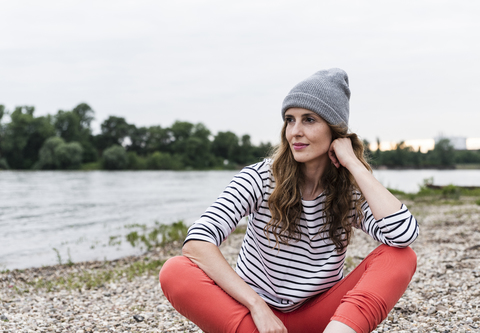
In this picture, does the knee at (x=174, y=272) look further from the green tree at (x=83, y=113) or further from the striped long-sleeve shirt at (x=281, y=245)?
the green tree at (x=83, y=113)

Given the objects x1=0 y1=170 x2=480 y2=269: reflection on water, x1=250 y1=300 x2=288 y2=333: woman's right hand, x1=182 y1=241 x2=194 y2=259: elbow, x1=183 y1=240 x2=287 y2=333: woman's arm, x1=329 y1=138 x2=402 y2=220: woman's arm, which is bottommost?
x1=0 y1=170 x2=480 y2=269: reflection on water

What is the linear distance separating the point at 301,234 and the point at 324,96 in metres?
0.87

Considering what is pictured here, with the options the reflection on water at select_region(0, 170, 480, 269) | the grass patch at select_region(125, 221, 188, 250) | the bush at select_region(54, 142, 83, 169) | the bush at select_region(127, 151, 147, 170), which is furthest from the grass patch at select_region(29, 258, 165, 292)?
the bush at select_region(127, 151, 147, 170)

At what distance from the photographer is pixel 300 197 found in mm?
2674

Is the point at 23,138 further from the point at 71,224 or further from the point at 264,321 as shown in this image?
the point at 264,321

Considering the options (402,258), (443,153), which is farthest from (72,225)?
(443,153)

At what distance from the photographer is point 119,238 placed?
38.5 feet

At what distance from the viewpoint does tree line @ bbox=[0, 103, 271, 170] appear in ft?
239

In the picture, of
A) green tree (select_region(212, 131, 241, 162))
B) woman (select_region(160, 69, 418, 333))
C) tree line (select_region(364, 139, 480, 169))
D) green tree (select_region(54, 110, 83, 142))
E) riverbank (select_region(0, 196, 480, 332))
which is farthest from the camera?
green tree (select_region(212, 131, 241, 162))

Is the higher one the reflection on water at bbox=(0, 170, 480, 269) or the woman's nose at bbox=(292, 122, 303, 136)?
the woman's nose at bbox=(292, 122, 303, 136)

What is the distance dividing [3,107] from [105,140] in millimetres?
21325

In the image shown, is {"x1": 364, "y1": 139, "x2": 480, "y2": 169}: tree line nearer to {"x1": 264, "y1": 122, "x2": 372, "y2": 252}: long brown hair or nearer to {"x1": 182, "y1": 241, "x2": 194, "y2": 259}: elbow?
{"x1": 264, "y1": 122, "x2": 372, "y2": 252}: long brown hair

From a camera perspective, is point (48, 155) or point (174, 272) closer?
point (174, 272)

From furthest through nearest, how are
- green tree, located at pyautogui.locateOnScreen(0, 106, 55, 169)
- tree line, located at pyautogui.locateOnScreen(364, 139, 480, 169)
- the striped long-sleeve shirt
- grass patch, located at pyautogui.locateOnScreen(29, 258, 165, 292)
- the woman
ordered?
green tree, located at pyautogui.locateOnScreen(0, 106, 55, 169) → tree line, located at pyautogui.locateOnScreen(364, 139, 480, 169) → grass patch, located at pyautogui.locateOnScreen(29, 258, 165, 292) → the striped long-sleeve shirt → the woman
